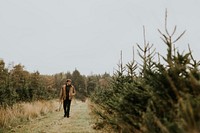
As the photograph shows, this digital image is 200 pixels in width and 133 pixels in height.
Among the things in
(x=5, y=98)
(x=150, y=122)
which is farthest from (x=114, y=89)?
(x=5, y=98)

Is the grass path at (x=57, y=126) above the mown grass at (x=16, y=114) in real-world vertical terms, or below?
below

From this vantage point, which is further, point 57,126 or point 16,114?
point 16,114

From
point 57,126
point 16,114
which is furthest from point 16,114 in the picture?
point 57,126

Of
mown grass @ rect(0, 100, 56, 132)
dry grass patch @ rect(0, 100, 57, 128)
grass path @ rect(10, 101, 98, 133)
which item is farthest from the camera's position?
dry grass patch @ rect(0, 100, 57, 128)

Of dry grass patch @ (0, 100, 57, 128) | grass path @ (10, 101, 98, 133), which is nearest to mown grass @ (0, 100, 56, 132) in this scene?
dry grass patch @ (0, 100, 57, 128)

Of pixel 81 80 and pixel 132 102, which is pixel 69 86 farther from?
pixel 81 80

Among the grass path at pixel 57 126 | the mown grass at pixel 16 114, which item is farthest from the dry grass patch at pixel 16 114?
the grass path at pixel 57 126

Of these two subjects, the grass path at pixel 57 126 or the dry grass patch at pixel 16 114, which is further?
the dry grass patch at pixel 16 114

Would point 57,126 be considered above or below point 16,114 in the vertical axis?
below

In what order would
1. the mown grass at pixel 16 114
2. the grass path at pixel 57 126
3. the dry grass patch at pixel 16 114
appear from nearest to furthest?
1. the grass path at pixel 57 126
2. the mown grass at pixel 16 114
3. the dry grass patch at pixel 16 114

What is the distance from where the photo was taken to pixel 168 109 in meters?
6.08

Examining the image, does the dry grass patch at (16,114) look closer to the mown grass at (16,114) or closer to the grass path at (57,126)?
the mown grass at (16,114)

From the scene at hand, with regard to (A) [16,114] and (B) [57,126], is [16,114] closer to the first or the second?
(A) [16,114]

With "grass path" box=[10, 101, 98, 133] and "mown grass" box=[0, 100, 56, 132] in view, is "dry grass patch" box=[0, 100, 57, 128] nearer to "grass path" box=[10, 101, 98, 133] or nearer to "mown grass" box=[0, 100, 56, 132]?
"mown grass" box=[0, 100, 56, 132]
